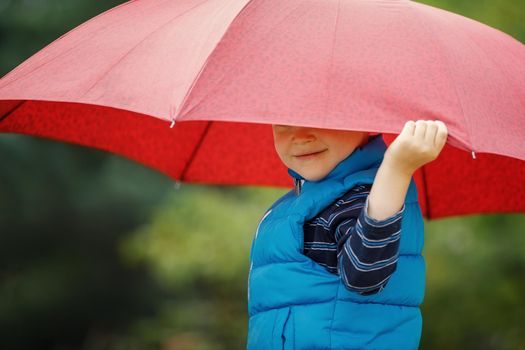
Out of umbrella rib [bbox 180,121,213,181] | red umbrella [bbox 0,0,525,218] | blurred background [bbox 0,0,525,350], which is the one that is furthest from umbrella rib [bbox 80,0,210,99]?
blurred background [bbox 0,0,525,350]

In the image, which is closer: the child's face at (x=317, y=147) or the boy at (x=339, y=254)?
the boy at (x=339, y=254)

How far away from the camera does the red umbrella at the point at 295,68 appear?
2064 millimetres

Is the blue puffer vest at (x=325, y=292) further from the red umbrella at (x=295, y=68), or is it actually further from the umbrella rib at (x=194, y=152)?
the umbrella rib at (x=194, y=152)

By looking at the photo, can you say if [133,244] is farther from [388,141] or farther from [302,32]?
[302,32]

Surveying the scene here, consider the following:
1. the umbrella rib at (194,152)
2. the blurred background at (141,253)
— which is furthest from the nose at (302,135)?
the blurred background at (141,253)

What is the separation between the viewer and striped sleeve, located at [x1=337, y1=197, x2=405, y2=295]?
211cm

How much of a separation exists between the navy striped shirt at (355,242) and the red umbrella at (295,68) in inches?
9.4

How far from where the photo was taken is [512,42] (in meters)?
2.65

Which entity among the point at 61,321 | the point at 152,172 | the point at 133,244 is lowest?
the point at 61,321

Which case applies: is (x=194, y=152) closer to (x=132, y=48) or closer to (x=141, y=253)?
(x=132, y=48)

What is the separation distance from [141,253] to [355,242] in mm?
3550

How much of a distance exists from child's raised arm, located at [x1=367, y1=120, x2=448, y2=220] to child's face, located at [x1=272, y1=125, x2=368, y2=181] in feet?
0.95

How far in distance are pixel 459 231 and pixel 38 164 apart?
105 inches

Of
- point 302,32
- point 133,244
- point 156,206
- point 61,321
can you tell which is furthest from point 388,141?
point 61,321
